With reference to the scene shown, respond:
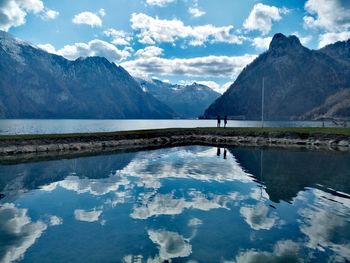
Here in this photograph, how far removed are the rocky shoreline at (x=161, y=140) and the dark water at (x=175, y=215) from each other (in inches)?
638

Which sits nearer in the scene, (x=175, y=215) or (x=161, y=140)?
(x=175, y=215)

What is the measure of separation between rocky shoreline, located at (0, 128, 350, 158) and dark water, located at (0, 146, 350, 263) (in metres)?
16.2

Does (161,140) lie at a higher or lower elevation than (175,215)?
higher

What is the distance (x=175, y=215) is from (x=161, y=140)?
4725 centimetres

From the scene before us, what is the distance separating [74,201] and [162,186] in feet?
21.5

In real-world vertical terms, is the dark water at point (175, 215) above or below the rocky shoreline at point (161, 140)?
below

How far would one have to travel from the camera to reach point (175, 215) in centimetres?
1587

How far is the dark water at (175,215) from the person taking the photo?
1165 cm

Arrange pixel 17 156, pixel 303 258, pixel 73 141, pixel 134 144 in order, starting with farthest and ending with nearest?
1. pixel 134 144
2. pixel 73 141
3. pixel 17 156
4. pixel 303 258

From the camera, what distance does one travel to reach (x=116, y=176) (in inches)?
1062

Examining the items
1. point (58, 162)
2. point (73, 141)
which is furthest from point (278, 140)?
point (58, 162)

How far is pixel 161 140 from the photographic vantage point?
62969mm

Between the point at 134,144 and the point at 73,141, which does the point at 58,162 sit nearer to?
the point at 73,141

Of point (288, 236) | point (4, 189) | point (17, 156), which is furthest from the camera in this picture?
point (17, 156)
